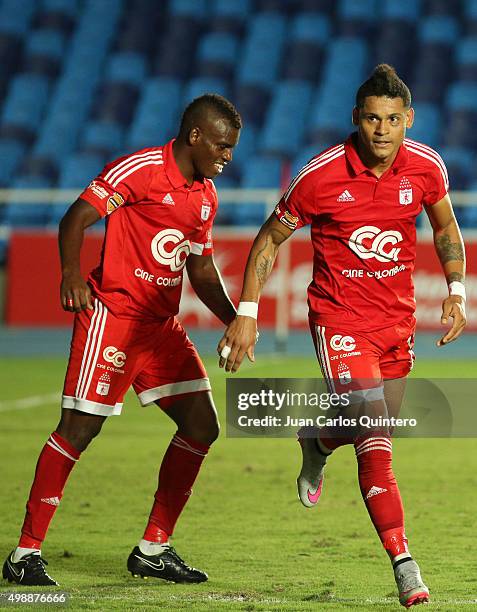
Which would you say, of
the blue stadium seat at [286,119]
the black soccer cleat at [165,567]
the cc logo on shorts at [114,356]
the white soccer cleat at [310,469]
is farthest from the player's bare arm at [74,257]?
the blue stadium seat at [286,119]

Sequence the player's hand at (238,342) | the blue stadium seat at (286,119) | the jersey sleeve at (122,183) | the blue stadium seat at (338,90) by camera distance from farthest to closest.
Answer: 1. the blue stadium seat at (286,119)
2. the blue stadium seat at (338,90)
3. the jersey sleeve at (122,183)
4. the player's hand at (238,342)

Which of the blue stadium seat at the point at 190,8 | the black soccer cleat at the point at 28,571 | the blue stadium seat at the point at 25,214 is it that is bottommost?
the black soccer cleat at the point at 28,571

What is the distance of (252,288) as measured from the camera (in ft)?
17.0

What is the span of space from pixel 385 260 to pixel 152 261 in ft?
3.30

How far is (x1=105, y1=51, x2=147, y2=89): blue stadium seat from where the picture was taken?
2266cm

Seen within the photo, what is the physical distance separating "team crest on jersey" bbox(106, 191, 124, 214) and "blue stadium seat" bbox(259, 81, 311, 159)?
15479mm

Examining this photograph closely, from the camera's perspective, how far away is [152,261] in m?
5.48

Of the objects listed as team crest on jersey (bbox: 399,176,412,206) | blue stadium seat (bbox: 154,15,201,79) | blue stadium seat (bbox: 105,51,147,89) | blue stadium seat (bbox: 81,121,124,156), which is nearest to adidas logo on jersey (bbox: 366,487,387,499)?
team crest on jersey (bbox: 399,176,412,206)

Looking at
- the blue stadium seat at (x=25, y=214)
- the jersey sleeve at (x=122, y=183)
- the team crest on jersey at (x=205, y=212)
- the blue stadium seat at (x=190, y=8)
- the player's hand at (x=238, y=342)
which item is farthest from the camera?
the blue stadium seat at (x=190, y=8)

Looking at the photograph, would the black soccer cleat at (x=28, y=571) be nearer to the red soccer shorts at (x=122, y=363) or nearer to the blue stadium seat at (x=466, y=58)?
the red soccer shorts at (x=122, y=363)

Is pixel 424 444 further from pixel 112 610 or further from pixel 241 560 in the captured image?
pixel 112 610

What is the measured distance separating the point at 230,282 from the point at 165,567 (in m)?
10.6

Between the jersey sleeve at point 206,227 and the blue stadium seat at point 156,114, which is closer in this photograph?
the jersey sleeve at point 206,227

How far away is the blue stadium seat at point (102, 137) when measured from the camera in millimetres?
21094
